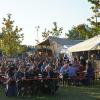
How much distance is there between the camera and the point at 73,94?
16.6m

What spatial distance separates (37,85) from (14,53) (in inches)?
1198

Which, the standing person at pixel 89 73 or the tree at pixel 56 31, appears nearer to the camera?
the standing person at pixel 89 73

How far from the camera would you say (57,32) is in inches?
2414

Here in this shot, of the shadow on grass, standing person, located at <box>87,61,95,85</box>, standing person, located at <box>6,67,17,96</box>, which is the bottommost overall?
the shadow on grass

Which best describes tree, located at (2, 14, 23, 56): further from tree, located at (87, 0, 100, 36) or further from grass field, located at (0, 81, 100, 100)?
grass field, located at (0, 81, 100, 100)

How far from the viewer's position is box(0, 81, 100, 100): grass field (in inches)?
602

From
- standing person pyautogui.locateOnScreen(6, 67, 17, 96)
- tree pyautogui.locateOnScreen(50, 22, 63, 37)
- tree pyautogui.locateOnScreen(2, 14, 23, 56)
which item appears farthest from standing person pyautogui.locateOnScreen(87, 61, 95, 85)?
tree pyautogui.locateOnScreen(50, 22, 63, 37)

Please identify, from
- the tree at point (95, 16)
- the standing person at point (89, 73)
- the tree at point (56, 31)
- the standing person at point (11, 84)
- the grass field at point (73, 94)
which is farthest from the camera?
the tree at point (56, 31)

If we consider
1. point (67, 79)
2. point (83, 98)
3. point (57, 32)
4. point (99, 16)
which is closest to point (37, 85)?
point (83, 98)

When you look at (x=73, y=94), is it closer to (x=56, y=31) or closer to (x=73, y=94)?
(x=73, y=94)

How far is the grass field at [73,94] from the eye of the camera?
50.2ft

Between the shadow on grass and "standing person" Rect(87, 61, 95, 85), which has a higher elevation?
"standing person" Rect(87, 61, 95, 85)

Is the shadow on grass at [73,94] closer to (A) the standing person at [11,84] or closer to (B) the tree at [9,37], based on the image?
(A) the standing person at [11,84]

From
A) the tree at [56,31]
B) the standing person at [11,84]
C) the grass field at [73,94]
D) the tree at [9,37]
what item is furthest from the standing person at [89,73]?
the tree at [56,31]
